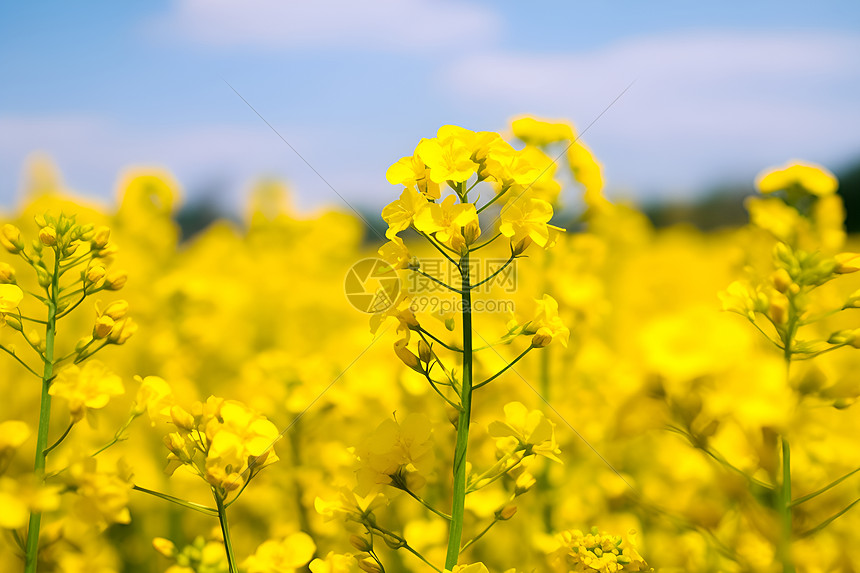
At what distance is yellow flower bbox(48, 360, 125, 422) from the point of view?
4.89 ft

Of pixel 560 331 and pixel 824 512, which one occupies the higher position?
pixel 560 331

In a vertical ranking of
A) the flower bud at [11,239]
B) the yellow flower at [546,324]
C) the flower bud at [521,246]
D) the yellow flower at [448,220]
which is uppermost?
the yellow flower at [448,220]

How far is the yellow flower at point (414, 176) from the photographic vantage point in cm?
136

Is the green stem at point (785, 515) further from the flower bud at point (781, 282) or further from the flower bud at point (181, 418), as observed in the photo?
the flower bud at point (181, 418)

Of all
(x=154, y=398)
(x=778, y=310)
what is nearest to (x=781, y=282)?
(x=778, y=310)

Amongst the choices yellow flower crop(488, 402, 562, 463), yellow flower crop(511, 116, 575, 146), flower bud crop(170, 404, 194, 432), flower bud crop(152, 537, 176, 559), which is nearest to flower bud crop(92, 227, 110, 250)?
flower bud crop(170, 404, 194, 432)

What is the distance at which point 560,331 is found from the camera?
1393 mm

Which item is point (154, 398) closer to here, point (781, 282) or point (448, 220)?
point (448, 220)

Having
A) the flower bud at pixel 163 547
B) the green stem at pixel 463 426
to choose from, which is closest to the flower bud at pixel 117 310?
the flower bud at pixel 163 547

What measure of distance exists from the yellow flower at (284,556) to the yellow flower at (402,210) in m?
0.80

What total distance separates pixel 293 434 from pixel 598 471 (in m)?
1.48

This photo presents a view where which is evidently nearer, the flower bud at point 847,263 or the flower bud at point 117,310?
the flower bud at point 847,263

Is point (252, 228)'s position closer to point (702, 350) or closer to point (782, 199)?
point (782, 199)

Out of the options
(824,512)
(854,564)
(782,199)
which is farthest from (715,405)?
(782,199)
